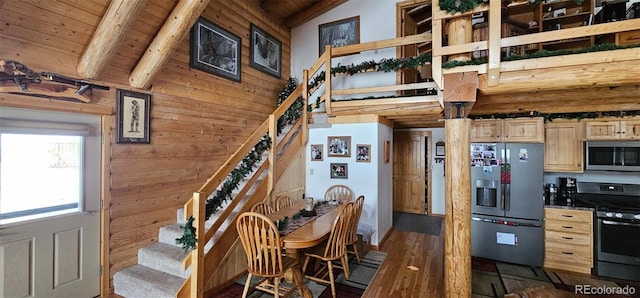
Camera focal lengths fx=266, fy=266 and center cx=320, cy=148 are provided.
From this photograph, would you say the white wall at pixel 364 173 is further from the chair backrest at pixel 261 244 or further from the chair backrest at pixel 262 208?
the chair backrest at pixel 261 244

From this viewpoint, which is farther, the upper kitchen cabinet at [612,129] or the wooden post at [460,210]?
the upper kitchen cabinet at [612,129]

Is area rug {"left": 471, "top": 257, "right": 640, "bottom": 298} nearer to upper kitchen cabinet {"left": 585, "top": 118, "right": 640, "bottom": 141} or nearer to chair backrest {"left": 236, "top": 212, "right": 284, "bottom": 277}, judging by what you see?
upper kitchen cabinet {"left": 585, "top": 118, "right": 640, "bottom": 141}

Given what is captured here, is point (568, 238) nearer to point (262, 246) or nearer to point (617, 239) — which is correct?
point (617, 239)

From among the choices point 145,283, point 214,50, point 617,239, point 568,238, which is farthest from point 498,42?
point 145,283

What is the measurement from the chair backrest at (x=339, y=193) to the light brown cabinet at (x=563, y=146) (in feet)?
9.76

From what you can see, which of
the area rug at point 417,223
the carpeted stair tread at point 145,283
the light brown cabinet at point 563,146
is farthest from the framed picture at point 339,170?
the light brown cabinet at point 563,146

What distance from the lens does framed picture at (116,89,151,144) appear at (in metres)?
3.00

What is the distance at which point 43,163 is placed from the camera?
260 cm

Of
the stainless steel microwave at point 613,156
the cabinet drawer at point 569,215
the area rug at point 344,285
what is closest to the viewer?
the area rug at point 344,285

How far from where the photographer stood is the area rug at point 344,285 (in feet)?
9.73

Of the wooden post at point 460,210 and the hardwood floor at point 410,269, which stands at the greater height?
the wooden post at point 460,210

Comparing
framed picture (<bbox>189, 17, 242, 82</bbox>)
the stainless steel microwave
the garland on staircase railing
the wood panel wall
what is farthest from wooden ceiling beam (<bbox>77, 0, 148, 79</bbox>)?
the stainless steel microwave

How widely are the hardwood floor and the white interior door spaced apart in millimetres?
3057

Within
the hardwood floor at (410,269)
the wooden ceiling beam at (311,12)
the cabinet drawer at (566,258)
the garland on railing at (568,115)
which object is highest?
the wooden ceiling beam at (311,12)
